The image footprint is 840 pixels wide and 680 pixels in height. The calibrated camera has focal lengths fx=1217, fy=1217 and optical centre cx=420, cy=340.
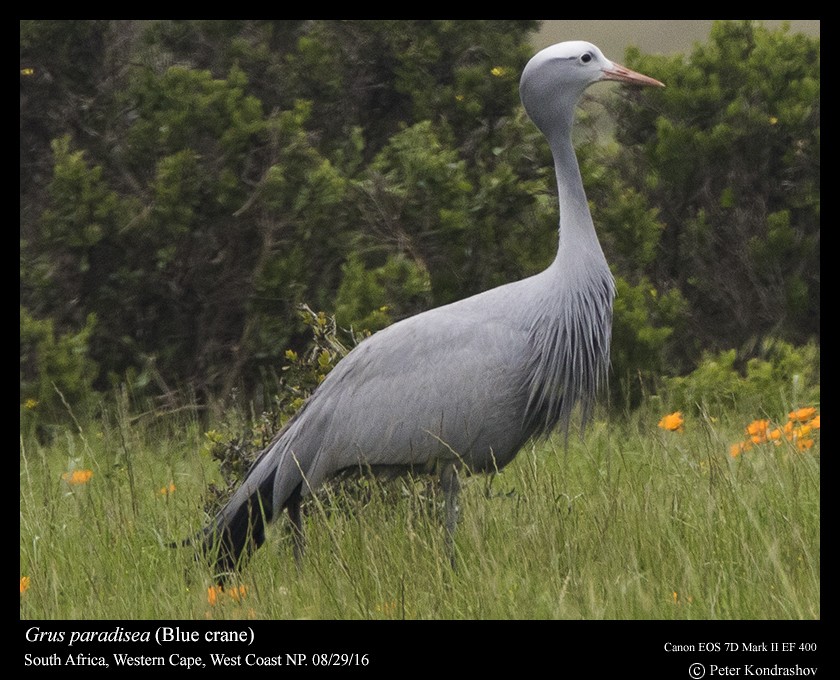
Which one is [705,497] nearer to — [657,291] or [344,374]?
[344,374]

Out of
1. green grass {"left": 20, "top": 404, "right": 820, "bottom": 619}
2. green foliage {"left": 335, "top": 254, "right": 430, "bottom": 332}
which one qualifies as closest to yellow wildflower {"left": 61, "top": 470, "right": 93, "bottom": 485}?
green grass {"left": 20, "top": 404, "right": 820, "bottom": 619}

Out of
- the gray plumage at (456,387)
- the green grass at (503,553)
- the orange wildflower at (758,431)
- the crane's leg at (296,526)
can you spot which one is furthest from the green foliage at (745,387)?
the crane's leg at (296,526)

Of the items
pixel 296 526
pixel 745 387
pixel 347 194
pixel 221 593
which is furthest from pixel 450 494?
pixel 347 194

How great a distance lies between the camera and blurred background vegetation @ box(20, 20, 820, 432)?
6883mm

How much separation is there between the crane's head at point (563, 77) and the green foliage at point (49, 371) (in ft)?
10.8

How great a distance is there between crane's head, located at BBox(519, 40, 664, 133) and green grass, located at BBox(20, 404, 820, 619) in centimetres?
133

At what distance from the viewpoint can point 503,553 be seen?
388 cm

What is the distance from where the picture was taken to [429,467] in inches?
178

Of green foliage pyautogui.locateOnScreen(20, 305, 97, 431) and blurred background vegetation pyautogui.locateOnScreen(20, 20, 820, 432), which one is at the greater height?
blurred background vegetation pyautogui.locateOnScreen(20, 20, 820, 432)

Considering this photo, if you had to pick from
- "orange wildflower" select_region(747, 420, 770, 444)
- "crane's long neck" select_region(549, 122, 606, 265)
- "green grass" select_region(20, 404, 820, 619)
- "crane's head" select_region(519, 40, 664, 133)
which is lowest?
"green grass" select_region(20, 404, 820, 619)

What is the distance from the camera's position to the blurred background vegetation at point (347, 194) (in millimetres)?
6883

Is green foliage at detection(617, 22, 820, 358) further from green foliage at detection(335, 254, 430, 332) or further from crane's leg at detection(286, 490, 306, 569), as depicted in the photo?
crane's leg at detection(286, 490, 306, 569)

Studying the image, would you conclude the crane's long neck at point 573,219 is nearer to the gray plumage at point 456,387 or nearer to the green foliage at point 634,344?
the gray plumage at point 456,387

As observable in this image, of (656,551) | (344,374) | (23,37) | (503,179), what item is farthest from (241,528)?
(23,37)
